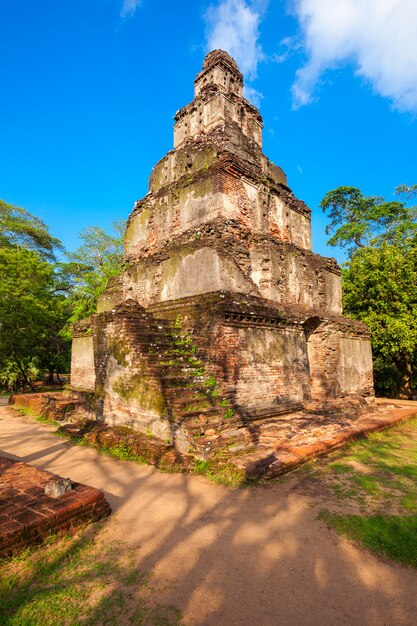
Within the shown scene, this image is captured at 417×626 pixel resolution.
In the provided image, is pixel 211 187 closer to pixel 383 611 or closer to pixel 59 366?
pixel 383 611

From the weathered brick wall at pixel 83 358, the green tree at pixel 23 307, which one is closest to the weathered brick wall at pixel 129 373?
the weathered brick wall at pixel 83 358

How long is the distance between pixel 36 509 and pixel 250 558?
2321 mm

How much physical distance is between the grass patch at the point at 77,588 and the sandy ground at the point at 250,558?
15 centimetres

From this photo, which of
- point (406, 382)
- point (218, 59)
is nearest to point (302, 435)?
point (218, 59)

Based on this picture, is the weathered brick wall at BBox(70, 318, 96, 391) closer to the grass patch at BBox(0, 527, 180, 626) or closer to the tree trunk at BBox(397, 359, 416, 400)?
the grass patch at BBox(0, 527, 180, 626)

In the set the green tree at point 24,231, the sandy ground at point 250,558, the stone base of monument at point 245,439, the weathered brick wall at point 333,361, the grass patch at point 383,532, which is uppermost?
the green tree at point 24,231

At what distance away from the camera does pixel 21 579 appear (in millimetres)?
3014

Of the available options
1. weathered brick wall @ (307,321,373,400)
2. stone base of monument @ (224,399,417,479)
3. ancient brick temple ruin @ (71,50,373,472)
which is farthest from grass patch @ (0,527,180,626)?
weathered brick wall @ (307,321,373,400)

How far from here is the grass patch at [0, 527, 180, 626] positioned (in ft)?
8.40

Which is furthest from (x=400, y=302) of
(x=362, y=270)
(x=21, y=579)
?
(x=21, y=579)

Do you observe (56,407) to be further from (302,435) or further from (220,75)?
(220,75)

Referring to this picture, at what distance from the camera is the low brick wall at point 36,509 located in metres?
3.35

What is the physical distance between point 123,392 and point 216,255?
4243mm

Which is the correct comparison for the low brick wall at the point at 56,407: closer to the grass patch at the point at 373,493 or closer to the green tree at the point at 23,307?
the grass patch at the point at 373,493
